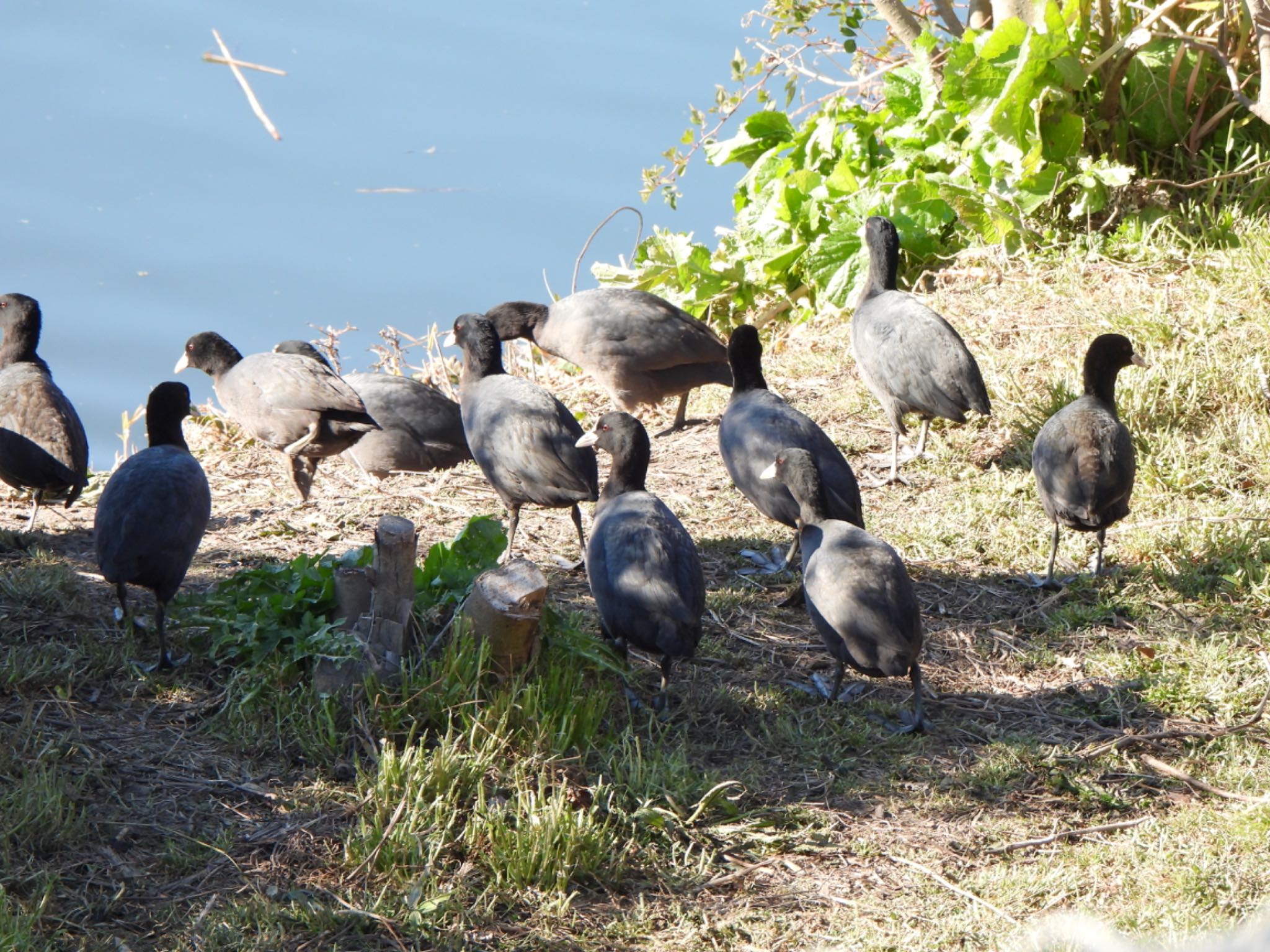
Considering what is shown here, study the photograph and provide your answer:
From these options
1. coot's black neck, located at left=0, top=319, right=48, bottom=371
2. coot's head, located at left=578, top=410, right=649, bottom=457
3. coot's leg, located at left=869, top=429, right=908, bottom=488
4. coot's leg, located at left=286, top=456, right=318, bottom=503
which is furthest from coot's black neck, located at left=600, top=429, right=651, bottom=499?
coot's black neck, located at left=0, top=319, right=48, bottom=371

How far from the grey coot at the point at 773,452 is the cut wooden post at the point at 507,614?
1545 millimetres

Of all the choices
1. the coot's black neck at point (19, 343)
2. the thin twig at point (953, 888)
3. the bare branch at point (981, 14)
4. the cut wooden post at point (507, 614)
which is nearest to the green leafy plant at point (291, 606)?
the cut wooden post at point (507, 614)

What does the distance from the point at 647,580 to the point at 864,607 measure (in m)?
0.78

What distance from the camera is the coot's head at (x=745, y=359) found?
6.88 metres

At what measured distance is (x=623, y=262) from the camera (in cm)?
1083

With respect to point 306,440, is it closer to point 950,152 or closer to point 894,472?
point 894,472

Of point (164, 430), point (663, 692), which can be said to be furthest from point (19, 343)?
point (663, 692)

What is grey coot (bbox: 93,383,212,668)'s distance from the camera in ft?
15.7

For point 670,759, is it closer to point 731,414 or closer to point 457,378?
point 731,414

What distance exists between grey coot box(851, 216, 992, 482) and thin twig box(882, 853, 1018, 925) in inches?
137

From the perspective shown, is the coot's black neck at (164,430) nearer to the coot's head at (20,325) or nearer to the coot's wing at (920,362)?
the coot's head at (20,325)

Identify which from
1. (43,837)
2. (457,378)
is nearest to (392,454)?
(457,378)

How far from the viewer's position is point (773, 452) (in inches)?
236

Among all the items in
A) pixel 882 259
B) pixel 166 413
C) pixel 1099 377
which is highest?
pixel 882 259
